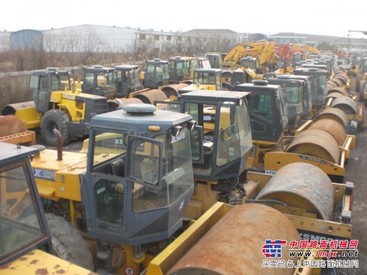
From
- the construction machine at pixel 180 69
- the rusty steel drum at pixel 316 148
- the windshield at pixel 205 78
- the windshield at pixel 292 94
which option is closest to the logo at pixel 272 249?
the rusty steel drum at pixel 316 148

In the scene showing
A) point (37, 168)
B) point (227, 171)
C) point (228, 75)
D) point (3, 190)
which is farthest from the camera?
point (228, 75)

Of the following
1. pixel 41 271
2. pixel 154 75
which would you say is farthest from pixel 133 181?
pixel 154 75

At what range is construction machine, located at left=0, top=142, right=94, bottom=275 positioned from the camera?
3.20 meters

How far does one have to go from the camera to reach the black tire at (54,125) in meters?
12.3

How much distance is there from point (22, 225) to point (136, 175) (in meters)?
1.28

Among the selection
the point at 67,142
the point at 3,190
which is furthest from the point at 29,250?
the point at 67,142

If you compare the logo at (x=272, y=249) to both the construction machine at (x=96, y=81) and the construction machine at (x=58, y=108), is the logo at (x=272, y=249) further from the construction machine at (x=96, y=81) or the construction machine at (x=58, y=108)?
the construction machine at (x=96, y=81)

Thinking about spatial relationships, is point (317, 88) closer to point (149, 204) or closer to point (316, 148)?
point (316, 148)

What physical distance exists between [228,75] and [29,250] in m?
19.5

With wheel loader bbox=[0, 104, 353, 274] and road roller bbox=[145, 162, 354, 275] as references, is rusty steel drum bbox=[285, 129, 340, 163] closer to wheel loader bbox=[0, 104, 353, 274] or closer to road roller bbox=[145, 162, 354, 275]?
road roller bbox=[145, 162, 354, 275]

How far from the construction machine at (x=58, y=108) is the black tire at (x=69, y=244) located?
7.56 meters

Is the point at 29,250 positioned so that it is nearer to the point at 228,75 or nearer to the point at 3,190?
the point at 3,190

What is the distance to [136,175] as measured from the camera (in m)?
4.36

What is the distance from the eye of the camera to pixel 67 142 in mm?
12602
